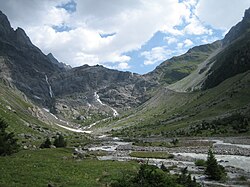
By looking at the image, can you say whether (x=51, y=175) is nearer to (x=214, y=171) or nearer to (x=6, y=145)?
(x=6, y=145)

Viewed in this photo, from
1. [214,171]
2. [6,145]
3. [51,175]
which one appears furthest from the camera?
[6,145]

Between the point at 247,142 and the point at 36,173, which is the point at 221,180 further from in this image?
the point at 247,142

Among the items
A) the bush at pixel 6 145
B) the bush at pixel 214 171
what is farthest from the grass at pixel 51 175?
the bush at pixel 214 171

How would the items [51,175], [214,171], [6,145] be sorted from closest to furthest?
[51,175], [214,171], [6,145]

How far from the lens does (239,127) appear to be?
11781cm

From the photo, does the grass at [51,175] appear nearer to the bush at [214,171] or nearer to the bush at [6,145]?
the bush at [6,145]

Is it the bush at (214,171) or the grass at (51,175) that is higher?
the bush at (214,171)

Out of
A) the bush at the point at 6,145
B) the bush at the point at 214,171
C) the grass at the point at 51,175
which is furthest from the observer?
the bush at the point at 6,145

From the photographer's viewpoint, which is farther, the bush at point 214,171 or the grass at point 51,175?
the bush at point 214,171

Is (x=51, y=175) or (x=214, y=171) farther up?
Answer: (x=214, y=171)

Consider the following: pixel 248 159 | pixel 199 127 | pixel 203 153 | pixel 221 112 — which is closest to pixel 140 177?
pixel 248 159

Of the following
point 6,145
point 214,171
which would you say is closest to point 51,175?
point 6,145

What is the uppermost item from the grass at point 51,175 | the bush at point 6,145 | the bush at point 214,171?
the bush at point 6,145

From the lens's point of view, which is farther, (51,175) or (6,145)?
(6,145)
